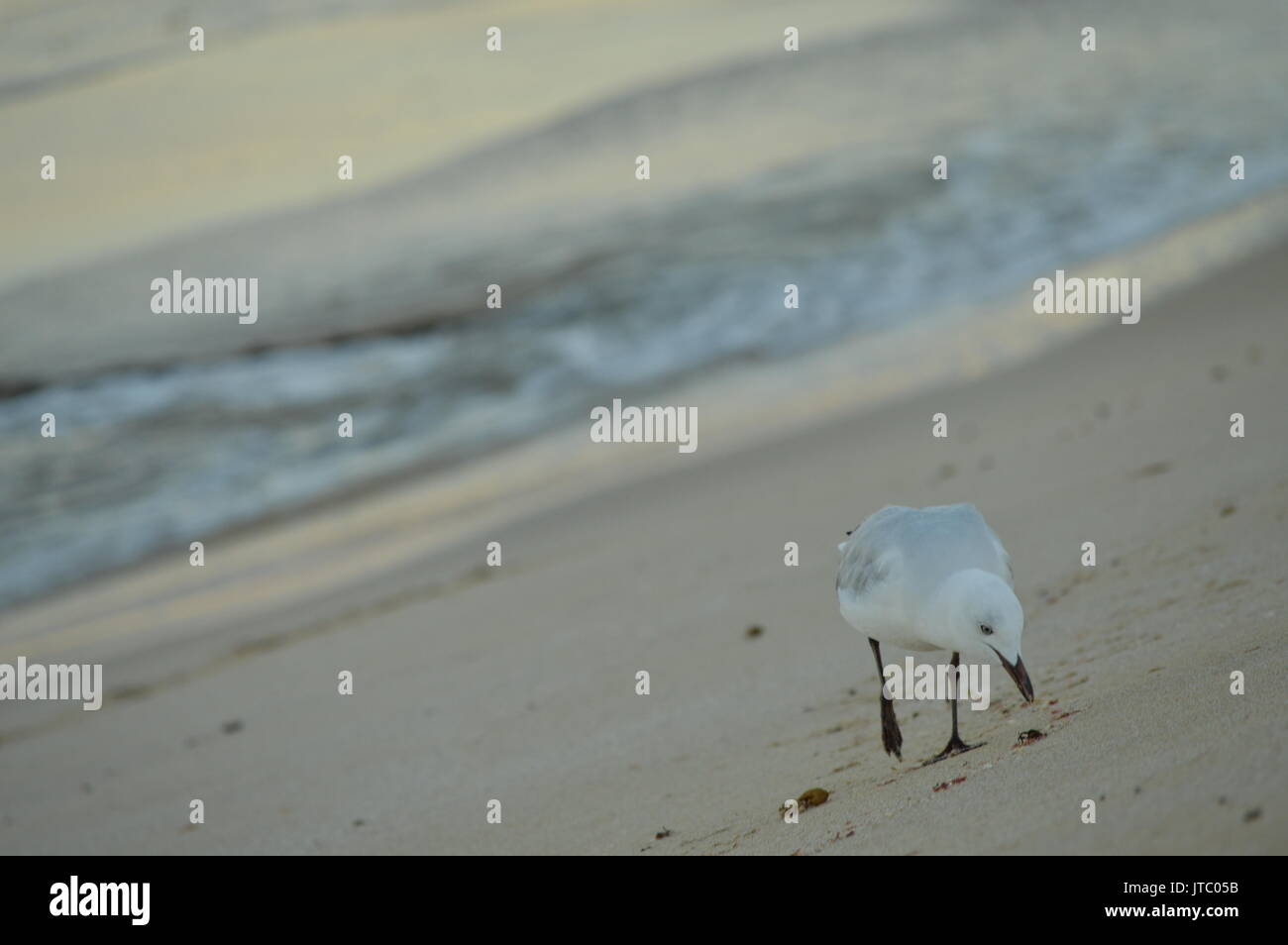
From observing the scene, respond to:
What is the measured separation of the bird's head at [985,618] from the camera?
4141mm

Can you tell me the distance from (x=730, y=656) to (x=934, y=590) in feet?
7.21

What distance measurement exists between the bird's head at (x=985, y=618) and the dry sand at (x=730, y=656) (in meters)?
0.27

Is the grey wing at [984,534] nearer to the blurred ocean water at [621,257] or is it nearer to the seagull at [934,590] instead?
the seagull at [934,590]

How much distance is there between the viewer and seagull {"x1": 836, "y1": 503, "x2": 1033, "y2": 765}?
4176 millimetres

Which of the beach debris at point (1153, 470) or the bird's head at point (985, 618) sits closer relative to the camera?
the bird's head at point (985, 618)

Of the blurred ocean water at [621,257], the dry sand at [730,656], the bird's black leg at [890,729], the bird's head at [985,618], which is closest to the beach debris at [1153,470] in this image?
the dry sand at [730,656]

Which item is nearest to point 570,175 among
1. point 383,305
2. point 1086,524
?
point 383,305

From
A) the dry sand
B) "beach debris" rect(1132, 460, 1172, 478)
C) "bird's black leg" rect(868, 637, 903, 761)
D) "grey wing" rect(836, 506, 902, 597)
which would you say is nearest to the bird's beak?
the dry sand

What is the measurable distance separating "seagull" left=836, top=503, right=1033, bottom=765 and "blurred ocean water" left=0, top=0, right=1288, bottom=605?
7.50 m

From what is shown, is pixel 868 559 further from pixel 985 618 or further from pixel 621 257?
pixel 621 257

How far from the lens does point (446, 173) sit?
21234 millimetres

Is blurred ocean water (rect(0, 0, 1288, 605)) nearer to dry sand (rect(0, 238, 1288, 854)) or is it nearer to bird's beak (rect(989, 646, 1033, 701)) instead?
dry sand (rect(0, 238, 1288, 854))

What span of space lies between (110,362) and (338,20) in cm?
1424
